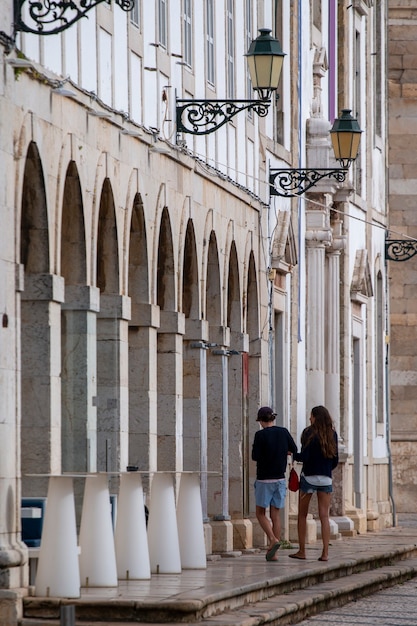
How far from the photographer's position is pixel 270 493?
80.1ft

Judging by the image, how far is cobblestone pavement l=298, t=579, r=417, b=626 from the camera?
19614mm

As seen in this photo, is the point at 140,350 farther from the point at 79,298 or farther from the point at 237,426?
the point at 237,426

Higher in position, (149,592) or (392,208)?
(392,208)

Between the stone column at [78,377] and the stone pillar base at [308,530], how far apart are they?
10.5 metres

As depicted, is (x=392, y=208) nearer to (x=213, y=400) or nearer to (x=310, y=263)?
(x=310, y=263)

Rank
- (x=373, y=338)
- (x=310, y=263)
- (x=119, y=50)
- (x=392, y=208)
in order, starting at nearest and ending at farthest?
1. (x=119, y=50)
2. (x=310, y=263)
3. (x=373, y=338)
4. (x=392, y=208)

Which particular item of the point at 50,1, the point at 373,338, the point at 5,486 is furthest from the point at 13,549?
the point at 373,338

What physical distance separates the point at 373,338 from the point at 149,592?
21.3 meters

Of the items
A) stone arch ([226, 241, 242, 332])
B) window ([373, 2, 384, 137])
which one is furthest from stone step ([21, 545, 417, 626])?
window ([373, 2, 384, 137])

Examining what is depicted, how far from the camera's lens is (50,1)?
18062 mm

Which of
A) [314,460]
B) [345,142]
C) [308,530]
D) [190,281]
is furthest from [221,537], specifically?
[345,142]

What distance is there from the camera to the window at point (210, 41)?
26136 mm

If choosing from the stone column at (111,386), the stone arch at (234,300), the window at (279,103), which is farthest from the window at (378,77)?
the stone column at (111,386)

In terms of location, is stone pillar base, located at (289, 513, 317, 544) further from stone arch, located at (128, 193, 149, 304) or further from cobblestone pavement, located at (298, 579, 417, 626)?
stone arch, located at (128, 193, 149, 304)
